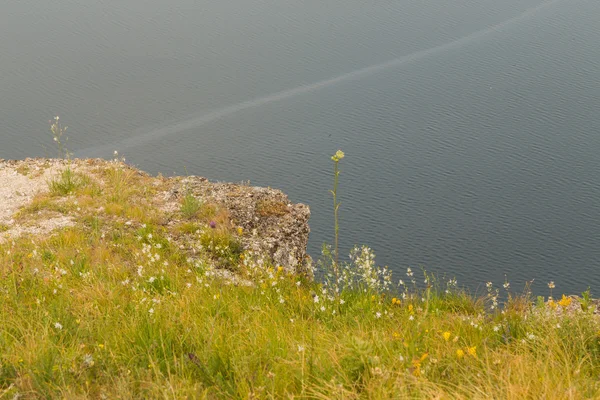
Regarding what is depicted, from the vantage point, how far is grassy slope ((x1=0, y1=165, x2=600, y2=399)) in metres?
3.95

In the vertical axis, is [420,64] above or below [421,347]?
above

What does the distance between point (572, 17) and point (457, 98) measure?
1137cm

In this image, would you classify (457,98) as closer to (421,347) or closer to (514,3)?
(514,3)

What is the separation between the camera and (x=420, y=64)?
33.3m

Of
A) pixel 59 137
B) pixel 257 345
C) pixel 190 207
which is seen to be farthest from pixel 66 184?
pixel 59 137

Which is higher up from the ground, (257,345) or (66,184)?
(66,184)

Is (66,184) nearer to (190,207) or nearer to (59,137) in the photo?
(190,207)

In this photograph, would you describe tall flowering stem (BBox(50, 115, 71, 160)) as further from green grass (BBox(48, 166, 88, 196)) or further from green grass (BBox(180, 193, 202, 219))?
green grass (BBox(180, 193, 202, 219))

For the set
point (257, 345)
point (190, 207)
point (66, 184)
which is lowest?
point (190, 207)

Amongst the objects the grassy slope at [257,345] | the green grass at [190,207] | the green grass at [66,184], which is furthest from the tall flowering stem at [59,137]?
the grassy slope at [257,345]

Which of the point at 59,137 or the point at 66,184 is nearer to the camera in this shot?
the point at 66,184

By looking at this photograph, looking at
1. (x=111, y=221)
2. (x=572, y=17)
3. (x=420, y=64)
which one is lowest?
(x=111, y=221)

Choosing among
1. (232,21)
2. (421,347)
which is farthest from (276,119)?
(421,347)

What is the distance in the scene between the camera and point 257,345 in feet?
15.1
